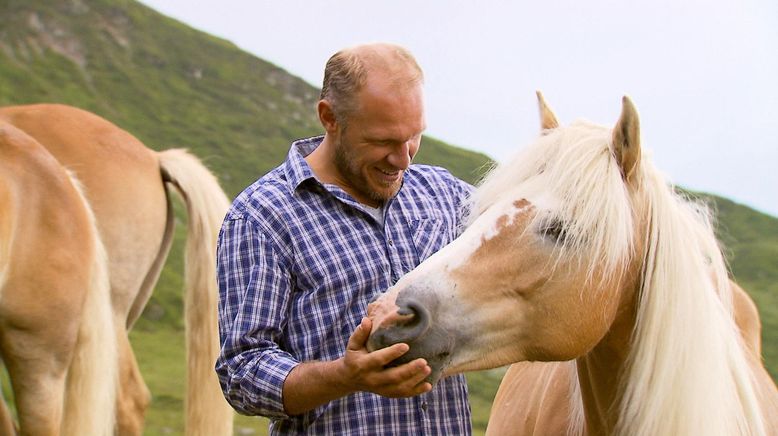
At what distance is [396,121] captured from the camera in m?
2.34

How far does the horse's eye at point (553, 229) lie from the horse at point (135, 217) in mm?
3386

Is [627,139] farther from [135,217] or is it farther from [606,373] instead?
[135,217]

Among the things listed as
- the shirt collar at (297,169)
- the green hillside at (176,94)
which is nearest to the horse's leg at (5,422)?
the shirt collar at (297,169)

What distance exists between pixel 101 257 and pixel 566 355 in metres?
3.47

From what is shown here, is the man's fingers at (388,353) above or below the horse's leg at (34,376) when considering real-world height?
above

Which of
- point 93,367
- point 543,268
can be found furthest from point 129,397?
point 543,268

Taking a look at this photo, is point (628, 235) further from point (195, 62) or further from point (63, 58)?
point (195, 62)

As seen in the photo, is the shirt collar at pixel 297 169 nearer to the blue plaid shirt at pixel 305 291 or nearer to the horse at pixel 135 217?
the blue plaid shirt at pixel 305 291

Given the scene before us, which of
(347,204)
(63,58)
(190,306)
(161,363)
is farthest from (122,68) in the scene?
(347,204)

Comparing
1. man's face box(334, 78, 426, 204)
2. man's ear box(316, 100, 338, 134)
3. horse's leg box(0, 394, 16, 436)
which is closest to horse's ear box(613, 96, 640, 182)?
man's face box(334, 78, 426, 204)

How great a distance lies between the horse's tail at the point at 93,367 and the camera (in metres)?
4.71

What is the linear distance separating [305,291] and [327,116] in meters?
0.47

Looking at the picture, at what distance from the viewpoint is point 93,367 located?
4.71 meters

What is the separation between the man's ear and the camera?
8.06ft
